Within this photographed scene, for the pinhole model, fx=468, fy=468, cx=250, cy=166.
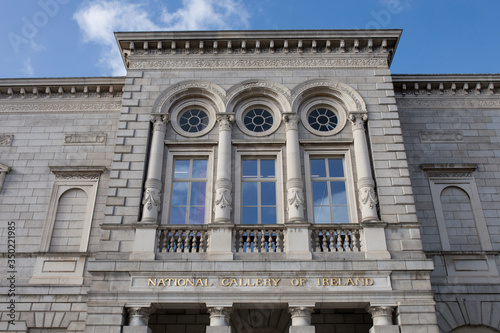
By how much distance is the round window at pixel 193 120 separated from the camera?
16.1m

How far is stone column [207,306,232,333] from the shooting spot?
40.8 ft

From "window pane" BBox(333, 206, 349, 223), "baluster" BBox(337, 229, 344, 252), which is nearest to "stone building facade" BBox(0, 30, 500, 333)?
"baluster" BBox(337, 229, 344, 252)

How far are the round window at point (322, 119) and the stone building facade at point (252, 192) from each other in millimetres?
84

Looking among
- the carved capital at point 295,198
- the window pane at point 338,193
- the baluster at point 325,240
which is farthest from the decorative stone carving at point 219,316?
the window pane at point 338,193

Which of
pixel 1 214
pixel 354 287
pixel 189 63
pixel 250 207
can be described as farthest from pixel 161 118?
pixel 354 287

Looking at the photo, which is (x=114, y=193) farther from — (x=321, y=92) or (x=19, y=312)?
(x=321, y=92)

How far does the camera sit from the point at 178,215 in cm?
1470

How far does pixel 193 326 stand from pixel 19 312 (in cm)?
558

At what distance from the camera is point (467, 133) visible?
18.3m

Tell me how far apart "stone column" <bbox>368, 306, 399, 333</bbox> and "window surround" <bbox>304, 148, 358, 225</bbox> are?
9.02 feet

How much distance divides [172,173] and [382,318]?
7720 mm

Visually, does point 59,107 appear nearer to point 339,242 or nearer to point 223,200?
point 223,200

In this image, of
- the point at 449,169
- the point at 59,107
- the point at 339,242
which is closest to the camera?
the point at 339,242

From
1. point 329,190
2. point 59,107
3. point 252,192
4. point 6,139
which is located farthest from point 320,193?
point 6,139
